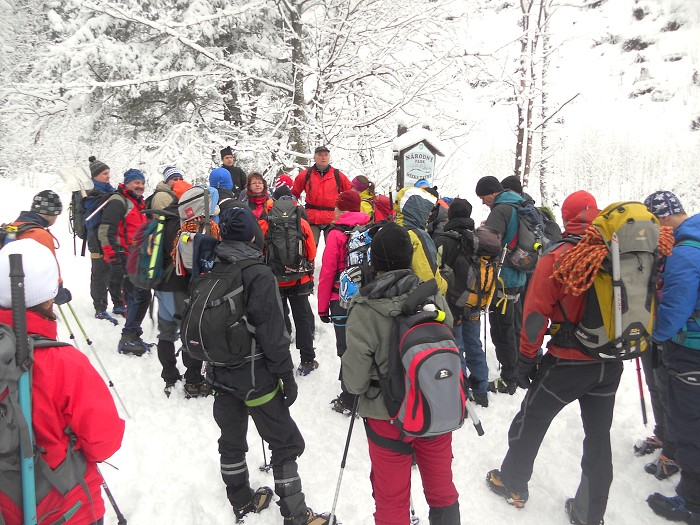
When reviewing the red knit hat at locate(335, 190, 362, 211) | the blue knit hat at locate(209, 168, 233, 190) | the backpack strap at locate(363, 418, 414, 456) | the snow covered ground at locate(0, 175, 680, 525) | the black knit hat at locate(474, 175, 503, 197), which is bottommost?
the snow covered ground at locate(0, 175, 680, 525)

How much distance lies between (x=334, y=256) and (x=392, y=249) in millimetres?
1947

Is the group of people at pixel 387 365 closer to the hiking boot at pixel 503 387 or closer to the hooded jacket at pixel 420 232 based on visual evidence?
the hooded jacket at pixel 420 232

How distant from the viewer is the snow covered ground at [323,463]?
3.45 m

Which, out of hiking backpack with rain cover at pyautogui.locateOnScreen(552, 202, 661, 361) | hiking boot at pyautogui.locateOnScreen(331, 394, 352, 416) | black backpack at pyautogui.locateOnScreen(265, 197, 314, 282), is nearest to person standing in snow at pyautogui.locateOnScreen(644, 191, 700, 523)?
hiking backpack with rain cover at pyautogui.locateOnScreen(552, 202, 661, 361)

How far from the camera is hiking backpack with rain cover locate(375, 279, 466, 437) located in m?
2.32

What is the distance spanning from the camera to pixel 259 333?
2.97 m

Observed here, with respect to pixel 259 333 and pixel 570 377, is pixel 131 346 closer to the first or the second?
pixel 259 333

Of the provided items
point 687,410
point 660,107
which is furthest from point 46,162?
point 660,107

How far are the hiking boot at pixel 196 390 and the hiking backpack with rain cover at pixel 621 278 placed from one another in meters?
4.18

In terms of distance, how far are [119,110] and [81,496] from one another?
35.4ft

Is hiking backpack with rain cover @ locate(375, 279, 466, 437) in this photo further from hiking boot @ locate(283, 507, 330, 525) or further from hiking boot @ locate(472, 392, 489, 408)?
hiking boot @ locate(472, 392, 489, 408)

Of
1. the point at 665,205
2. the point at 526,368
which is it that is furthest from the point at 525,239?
the point at 526,368

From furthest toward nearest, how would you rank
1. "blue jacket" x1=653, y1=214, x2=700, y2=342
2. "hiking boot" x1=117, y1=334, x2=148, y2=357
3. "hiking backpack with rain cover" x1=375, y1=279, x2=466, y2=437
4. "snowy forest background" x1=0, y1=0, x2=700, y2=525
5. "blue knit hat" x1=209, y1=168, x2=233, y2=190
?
"blue knit hat" x1=209, y1=168, x2=233, y2=190
"hiking boot" x1=117, y1=334, x2=148, y2=357
"snowy forest background" x1=0, y1=0, x2=700, y2=525
"blue jacket" x1=653, y1=214, x2=700, y2=342
"hiking backpack with rain cover" x1=375, y1=279, x2=466, y2=437

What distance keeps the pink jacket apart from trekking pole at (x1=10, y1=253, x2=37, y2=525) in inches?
116
